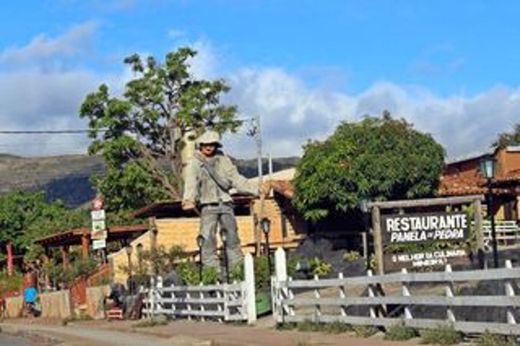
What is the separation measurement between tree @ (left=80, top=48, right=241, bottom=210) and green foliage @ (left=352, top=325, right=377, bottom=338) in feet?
120

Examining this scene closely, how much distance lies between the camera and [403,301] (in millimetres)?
16625

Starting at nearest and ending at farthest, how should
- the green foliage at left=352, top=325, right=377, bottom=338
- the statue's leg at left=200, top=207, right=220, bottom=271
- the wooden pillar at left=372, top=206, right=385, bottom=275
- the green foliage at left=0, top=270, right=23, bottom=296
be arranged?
the green foliage at left=352, top=325, right=377, bottom=338, the wooden pillar at left=372, top=206, right=385, bottom=275, the statue's leg at left=200, top=207, right=220, bottom=271, the green foliage at left=0, top=270, right=23, bottom=296

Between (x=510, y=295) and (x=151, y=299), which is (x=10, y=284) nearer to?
(x=151, y=299)

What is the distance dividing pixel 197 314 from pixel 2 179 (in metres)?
150

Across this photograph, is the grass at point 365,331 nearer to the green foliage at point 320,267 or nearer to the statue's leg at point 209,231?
the statue's leg at point 209,231

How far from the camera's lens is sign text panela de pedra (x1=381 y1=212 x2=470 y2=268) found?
17.6m

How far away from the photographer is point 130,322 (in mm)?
29203

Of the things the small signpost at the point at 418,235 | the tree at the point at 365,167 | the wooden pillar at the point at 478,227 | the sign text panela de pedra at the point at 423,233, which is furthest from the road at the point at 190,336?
the tree at the point at 365,167

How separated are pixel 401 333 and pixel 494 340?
2648 millimetres

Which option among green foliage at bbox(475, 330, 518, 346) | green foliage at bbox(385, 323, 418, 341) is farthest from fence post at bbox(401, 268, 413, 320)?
green foliage at bbox(475, 330, 518, 346)

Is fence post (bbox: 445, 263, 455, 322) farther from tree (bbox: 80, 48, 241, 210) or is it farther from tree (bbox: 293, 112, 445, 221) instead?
tree (bbox: 80, 48, 241, 210)

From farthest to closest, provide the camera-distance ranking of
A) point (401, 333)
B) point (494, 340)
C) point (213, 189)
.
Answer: point (213, 189)
point (401, 333)
point (494, 340)

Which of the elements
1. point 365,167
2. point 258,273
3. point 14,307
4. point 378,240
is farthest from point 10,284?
point 378,240

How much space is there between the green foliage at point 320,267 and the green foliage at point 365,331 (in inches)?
436
